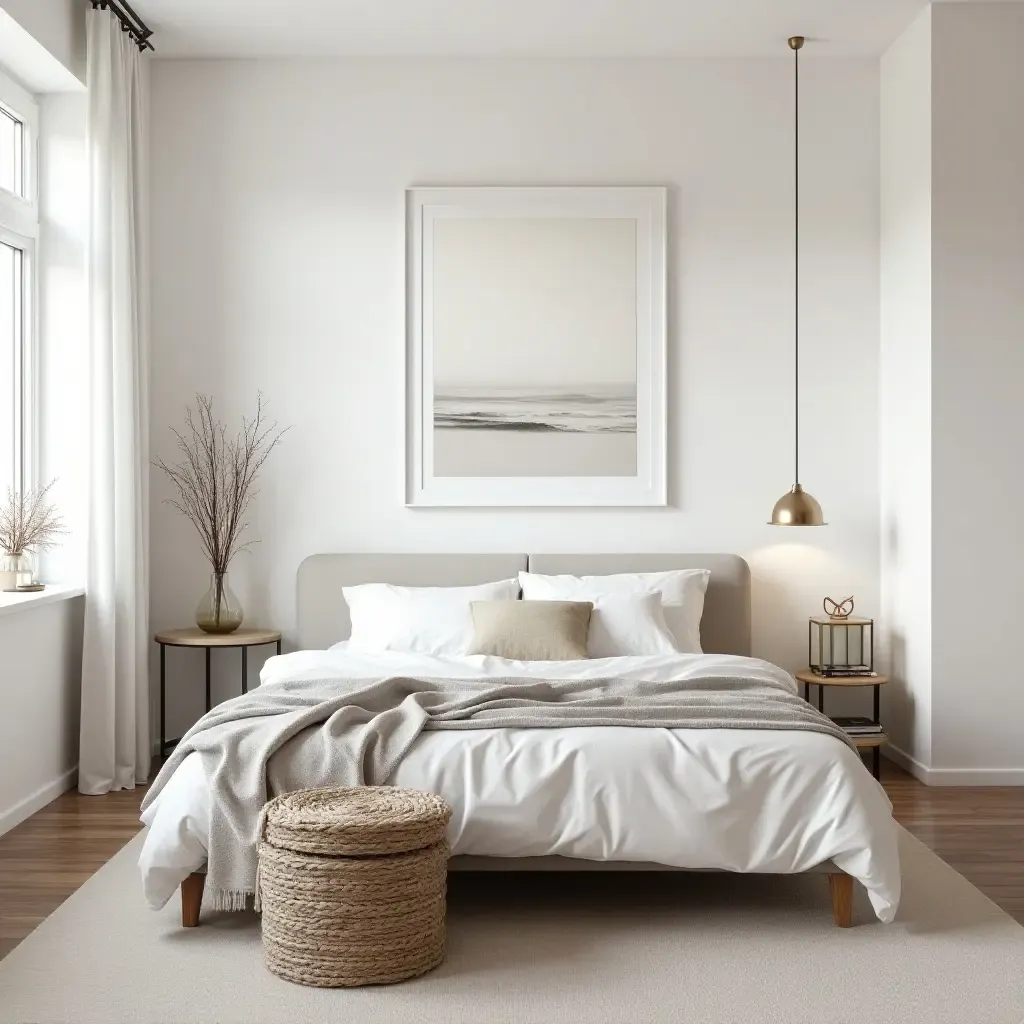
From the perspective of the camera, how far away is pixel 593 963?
9.93 feet

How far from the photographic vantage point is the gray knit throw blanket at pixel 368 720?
10.5ft

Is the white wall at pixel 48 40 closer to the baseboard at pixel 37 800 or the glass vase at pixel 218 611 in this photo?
the glass vase at pixel 218 611

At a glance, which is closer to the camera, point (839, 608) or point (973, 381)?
point (973, 381)

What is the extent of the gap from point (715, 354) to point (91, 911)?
358 cm

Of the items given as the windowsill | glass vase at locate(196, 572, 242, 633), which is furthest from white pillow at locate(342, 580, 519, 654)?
the windowsill

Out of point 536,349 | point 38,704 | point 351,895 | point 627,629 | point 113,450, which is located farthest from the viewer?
point 536,349

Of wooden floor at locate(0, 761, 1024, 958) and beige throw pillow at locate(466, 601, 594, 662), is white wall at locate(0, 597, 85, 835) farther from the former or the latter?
beige throw pillow at locate(466, 601, 594, 662)

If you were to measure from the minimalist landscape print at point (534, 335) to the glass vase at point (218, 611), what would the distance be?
3.96ft

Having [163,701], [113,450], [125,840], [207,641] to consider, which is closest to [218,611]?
[207,641]

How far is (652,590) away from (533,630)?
2.23 ft

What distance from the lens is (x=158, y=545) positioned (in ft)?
18.1

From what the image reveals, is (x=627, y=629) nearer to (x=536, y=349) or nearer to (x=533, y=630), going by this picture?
(x=533, y=630)

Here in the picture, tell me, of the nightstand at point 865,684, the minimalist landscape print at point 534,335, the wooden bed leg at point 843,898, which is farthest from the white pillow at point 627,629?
the wooden bed leg at point 843,898

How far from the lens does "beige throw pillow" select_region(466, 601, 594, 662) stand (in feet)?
15.2
